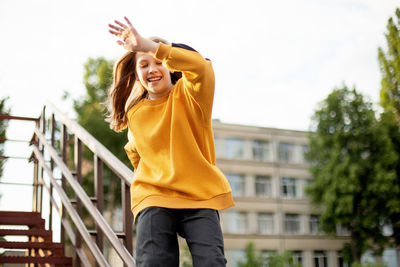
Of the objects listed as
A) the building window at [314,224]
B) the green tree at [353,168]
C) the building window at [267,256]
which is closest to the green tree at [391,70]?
the green tree at [353,168]

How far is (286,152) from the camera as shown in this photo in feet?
112

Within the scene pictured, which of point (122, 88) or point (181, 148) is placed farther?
point (122, 88)

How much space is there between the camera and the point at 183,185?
6.34 ft

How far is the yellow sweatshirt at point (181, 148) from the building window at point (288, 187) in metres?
31.5

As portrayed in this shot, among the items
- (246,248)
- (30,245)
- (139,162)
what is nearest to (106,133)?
(246,248)

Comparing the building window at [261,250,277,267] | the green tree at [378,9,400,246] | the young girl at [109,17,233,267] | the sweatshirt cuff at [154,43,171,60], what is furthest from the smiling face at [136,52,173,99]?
the building window at [261,250,277,267]

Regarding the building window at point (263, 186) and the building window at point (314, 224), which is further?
the building window at point (314, 224)

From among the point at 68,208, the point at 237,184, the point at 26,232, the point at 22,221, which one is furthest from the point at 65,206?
the point at 237,184

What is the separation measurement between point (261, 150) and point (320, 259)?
7.97m

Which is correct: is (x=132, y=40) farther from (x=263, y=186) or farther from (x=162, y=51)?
(x=263, y=186)

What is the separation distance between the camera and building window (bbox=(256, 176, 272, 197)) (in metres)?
32.1

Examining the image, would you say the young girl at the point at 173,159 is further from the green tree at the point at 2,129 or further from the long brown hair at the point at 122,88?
the green tree at the point at 2,129

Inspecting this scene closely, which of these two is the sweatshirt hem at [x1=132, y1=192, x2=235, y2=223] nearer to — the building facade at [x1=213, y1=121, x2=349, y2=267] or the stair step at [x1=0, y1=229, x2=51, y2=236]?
the stair step at [x1=0, y1=229, x2=51, y2=236]

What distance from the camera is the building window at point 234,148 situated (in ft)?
104
